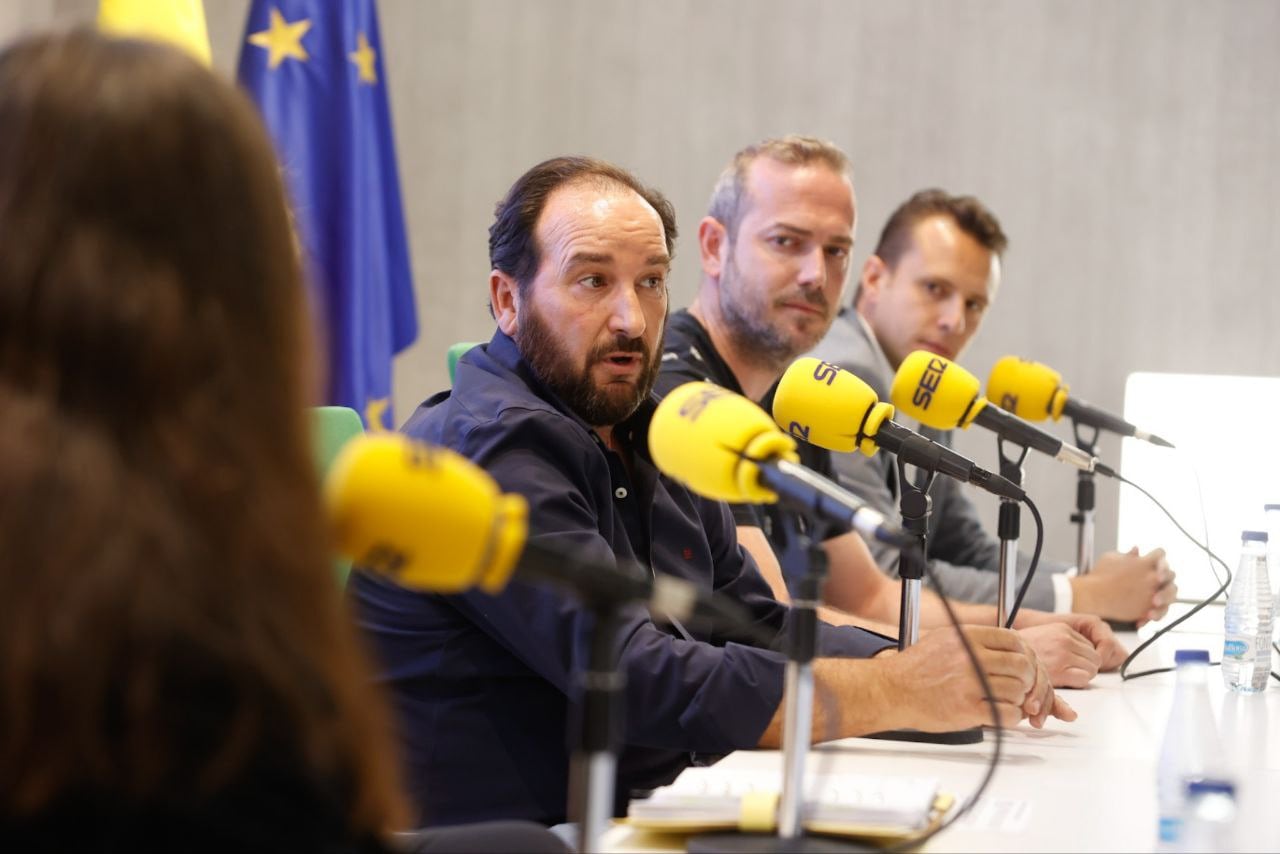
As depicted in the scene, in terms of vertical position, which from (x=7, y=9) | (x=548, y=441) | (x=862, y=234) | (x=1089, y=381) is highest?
(x=7, y=9)

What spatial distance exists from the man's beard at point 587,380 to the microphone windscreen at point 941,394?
43 centimetres

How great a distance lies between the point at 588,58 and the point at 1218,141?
1949 millimetres

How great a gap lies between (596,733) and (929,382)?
1.30m

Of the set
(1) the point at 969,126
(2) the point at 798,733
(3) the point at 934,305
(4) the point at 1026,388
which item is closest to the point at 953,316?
(3) the point at 934,305

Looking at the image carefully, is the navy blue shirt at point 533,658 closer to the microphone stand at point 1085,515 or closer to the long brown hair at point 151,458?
the long brown hair at point 151,458

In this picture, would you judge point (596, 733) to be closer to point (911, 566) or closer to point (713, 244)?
point (911, 566)

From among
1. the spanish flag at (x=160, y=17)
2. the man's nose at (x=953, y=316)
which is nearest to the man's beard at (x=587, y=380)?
the spanish flag at (x=160, y=17)

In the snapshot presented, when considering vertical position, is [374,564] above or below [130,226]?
below

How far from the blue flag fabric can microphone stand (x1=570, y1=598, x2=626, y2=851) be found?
2845 millimetres

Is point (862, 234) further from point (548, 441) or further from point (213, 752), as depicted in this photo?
point (213, 752)

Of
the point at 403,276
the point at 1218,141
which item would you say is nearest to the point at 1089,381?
the point at 1218,141

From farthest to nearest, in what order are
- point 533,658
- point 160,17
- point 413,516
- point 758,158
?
1. point 160,17
2. point 758,158
3. point 533,658
4. point 413,516

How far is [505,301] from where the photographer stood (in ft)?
6.62

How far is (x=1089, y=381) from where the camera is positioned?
14.9ft
